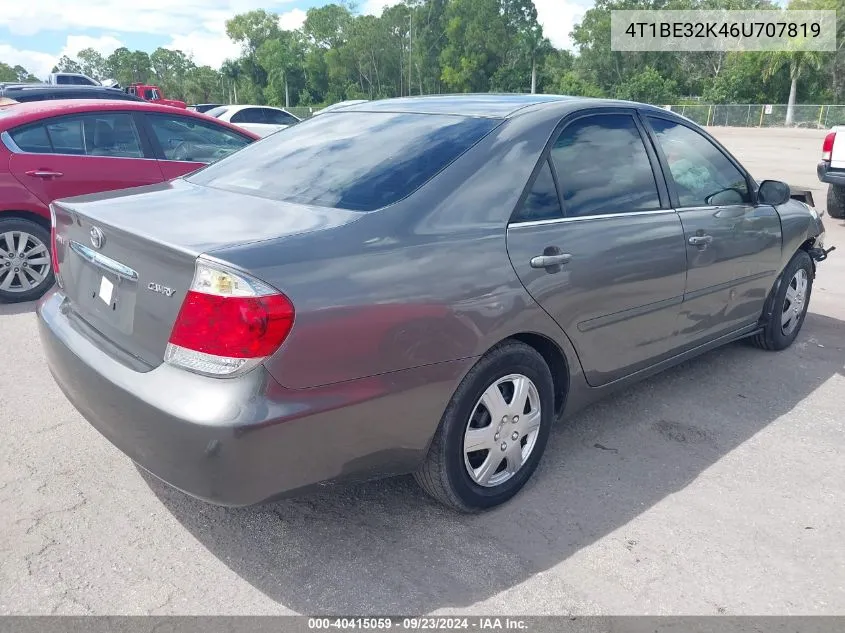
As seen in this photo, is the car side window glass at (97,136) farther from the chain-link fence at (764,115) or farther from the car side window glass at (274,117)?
the chain-link fence at (764,115)

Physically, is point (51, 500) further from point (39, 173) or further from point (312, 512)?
point (39, 173)

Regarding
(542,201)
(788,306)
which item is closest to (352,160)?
(542,201)

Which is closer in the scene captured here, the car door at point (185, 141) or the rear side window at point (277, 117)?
the car door at point (185, 141)

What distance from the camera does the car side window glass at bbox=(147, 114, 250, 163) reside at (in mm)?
6453

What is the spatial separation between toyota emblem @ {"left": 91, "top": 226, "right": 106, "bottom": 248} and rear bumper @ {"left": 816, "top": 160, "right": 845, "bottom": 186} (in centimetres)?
1005

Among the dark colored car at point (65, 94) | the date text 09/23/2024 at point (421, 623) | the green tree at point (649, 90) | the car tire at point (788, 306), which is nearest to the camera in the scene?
the date text 09/23/2024 at point (421, 623)

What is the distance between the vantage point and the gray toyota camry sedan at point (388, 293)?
2.26 metres

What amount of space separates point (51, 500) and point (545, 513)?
2.05 metres

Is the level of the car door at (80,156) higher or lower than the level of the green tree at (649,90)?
lower

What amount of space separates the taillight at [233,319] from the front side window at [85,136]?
4532 mm

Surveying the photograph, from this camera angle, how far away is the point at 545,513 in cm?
301

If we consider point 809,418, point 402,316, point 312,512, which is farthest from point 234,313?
point 809,418

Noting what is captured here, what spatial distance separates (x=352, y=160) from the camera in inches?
120

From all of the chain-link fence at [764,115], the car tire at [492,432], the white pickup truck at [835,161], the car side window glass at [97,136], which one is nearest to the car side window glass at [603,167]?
the car tire at [492,432]
